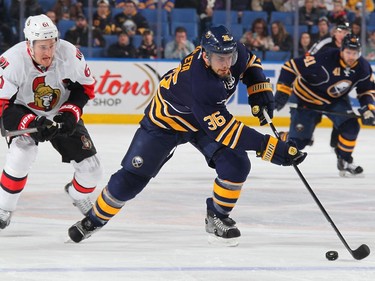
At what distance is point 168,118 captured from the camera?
4.65m

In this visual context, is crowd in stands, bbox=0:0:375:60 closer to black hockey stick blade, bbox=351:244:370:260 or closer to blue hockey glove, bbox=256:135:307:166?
blue hockey glove, bbox=256:135:307:166

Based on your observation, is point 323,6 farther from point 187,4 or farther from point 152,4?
point 152,4

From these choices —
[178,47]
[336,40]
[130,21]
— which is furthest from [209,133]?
[130,21]

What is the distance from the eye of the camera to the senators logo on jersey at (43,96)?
4.86 metres

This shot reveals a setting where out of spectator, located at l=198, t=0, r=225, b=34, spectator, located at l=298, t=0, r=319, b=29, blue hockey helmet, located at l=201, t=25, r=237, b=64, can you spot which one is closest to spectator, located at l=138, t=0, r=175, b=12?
spectator, located at l=198, t=0, r=225, b=34

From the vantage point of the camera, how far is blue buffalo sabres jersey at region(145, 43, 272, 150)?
436 centimetres

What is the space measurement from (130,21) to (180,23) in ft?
1.72

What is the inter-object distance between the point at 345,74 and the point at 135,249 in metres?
3.36

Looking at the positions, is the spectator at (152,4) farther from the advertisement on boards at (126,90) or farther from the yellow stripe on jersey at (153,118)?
the yellow stripe on jersey at (153,118)

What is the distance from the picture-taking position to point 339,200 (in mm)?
6281

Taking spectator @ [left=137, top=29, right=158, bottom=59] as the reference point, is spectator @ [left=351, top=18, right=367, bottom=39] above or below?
above

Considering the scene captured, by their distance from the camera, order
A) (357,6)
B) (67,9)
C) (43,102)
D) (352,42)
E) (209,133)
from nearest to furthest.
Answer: (209,133) < (43,102) < (352,42) < (67,9) < (357,6)

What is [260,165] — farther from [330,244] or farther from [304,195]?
[330,244]

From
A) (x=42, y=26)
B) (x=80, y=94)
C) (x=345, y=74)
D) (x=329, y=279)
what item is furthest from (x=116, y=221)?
(x=345, y=74)
